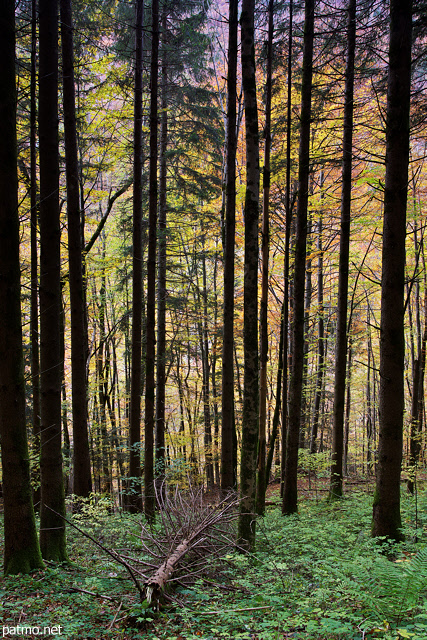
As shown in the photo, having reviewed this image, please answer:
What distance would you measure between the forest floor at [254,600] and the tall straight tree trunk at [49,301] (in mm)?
713

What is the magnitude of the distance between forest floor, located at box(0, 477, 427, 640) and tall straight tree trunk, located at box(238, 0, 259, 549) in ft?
2.79

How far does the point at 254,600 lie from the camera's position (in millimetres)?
3607

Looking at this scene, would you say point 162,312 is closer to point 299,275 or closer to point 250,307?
point 299,275

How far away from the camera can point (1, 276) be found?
4.23 meters

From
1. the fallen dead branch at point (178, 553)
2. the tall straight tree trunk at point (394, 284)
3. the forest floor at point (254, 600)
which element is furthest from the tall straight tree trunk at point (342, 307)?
the fallen dead branch at point (178, 553)

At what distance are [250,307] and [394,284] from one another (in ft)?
6.91

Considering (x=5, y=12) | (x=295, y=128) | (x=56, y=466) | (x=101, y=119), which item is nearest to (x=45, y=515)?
(x=56, y=466)

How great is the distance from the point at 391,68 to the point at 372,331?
1764cm

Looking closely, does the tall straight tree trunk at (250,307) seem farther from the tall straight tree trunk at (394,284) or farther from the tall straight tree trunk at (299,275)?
the tall straight tree trunk at (299,275)

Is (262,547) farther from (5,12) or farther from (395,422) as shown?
(5,12)

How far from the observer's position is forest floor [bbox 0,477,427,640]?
2793mm

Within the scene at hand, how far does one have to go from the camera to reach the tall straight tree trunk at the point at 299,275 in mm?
7785

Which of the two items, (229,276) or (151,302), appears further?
(151,302)

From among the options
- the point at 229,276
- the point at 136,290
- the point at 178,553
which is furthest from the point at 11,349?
the point at 136,290
